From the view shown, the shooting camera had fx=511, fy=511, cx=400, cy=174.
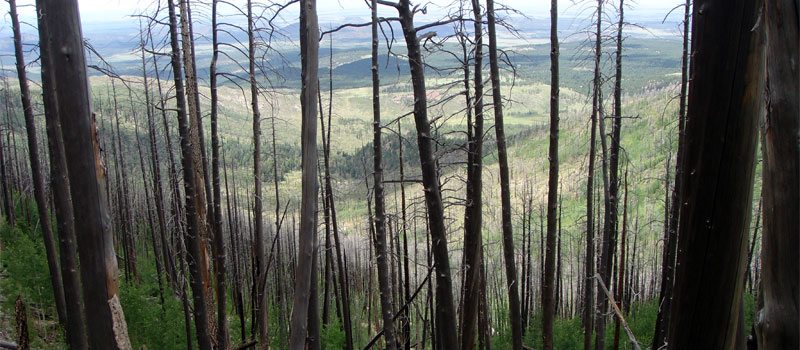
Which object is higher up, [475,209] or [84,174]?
[84,174]

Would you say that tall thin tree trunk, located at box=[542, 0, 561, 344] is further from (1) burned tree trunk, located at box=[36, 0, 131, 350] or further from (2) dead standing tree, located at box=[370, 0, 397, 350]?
(1) burned tree trunk, located at box=[36, 0, 131, 350]

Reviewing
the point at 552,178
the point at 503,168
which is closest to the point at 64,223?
the point at 503,168

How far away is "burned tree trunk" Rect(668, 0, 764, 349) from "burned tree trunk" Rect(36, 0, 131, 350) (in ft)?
8.19

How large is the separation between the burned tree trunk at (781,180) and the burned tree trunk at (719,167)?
0.11 ft

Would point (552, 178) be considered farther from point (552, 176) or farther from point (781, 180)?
point (781, 180)

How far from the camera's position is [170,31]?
591 centimetres

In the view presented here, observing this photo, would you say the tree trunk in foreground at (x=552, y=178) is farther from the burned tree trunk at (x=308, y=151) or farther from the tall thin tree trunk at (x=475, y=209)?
the burned tree trunk at (x=308, y=151)

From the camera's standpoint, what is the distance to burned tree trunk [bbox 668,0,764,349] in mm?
1245

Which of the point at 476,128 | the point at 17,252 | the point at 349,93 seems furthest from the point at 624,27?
the point at 349,93

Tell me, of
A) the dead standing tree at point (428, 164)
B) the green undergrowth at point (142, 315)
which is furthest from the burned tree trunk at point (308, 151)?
Result: the green undergrowth at point (142, 315)

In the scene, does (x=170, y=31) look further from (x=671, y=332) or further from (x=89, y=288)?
(x=671, y=332)

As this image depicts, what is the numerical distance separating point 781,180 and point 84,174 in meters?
2.74

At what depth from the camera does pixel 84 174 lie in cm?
247

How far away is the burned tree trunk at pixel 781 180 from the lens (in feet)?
3.91
